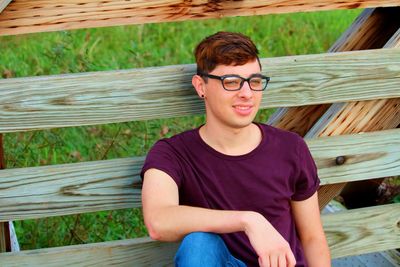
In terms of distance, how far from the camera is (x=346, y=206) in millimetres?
5074

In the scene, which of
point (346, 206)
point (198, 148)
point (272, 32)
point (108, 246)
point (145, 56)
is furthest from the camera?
point (272, 32)

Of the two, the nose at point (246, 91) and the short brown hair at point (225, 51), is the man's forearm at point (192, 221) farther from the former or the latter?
the short brown hair at point (225, 51)

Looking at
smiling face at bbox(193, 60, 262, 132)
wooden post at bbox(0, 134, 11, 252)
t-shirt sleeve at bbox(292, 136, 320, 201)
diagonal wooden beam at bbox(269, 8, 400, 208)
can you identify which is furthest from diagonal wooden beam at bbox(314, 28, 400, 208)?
wooden post at bbox(0, 134, 11, 252)

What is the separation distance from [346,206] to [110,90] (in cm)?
216

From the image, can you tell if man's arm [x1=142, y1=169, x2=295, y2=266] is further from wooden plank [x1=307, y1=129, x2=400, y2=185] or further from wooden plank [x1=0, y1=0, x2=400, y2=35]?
wooden plank [x1=307, y1=129, x2=400, y2=185]

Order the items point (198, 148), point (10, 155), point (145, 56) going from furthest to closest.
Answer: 1. point (145, 56)
2. point (10, 155)
3. point (198, 148)

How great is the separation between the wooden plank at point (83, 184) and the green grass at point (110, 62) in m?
1.30

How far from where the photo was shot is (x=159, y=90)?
11.1 ft

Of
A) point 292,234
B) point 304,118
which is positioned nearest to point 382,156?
point 304,118

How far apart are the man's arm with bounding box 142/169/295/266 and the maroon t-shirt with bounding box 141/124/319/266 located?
83 millimetres

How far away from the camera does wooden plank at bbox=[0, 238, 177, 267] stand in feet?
11.5

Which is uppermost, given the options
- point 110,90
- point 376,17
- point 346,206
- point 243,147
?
point 376,17

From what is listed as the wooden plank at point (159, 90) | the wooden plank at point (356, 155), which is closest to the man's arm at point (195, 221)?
the wooden plank at point (159, 90)

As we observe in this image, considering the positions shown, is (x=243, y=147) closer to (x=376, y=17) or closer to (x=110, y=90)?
(x=110, y=90)
